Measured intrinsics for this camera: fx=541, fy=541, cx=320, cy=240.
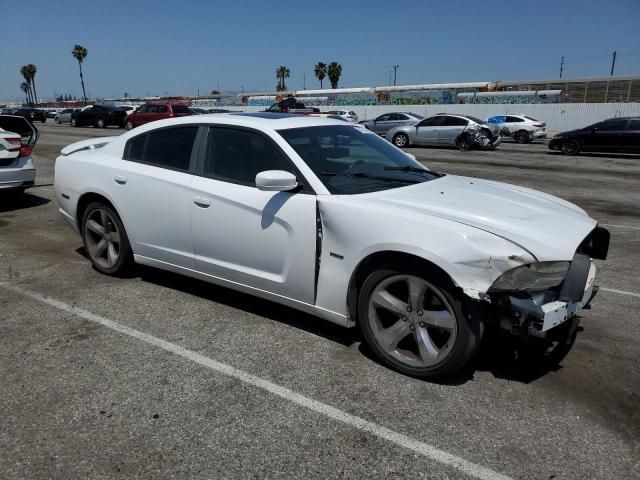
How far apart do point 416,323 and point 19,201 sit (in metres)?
8.60

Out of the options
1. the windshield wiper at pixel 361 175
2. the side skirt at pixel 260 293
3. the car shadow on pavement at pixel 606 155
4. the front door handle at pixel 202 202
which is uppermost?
the windshield wiper at pixel 361 175

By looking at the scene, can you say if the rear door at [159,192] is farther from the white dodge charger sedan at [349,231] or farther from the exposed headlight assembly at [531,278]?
the exposed headlight assembly at [531,278]

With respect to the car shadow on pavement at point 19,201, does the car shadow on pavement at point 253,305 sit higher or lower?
higher

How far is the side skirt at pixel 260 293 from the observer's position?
369 cm

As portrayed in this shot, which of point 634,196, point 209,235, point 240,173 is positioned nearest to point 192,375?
point 209,235

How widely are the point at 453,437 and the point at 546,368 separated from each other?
111 cm

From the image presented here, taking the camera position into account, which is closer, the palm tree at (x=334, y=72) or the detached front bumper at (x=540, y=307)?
the detached front bumper at (x=540, y=307)

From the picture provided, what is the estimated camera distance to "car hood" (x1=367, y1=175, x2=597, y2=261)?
3164 mm

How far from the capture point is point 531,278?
3049mm

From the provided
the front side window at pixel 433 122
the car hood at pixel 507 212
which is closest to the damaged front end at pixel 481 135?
the front side window at pixel 433 122

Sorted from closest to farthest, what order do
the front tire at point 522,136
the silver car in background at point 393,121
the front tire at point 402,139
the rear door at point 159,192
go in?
the rear door at point 159,192
the front tire at point 402,139
the silver car in background at point 393,121
the front tire at point 522,136

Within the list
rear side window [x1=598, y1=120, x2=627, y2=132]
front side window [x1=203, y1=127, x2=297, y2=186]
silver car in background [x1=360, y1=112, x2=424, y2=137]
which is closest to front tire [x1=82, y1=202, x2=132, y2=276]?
front side window [x1=203, y1=127, x2=297, y2=186]

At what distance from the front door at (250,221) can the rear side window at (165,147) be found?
237 mm

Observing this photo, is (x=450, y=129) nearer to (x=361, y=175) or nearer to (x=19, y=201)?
(x=19, y=201)
